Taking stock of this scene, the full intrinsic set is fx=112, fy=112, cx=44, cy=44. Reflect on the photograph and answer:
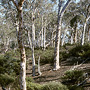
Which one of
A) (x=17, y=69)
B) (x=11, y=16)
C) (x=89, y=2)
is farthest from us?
(x=89, y=2)

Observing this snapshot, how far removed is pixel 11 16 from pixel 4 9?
0.85 meters

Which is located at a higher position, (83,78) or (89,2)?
(89,2)

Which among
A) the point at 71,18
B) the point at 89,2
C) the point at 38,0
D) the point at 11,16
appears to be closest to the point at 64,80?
the point at 38,0

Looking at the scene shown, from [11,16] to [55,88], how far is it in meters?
8.70

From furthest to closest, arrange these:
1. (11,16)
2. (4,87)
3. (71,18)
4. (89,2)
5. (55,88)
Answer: (71,18) → (89,2) → (11,16) → (4,87) → (55,88)

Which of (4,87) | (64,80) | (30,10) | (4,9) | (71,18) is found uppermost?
(71,18)

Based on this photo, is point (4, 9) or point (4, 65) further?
point (4, 9)

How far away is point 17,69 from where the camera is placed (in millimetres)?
9055

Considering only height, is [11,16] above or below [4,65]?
above

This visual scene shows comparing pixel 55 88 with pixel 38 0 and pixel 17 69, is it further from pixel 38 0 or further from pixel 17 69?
pixel 38 0

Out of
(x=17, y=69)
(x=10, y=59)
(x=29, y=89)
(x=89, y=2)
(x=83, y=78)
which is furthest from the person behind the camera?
(x=89, y=2)

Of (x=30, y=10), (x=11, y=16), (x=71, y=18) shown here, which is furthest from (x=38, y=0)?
(x=71, y=18)

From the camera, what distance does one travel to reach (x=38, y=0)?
9.03 m

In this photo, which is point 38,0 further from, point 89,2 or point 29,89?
point 89,2
